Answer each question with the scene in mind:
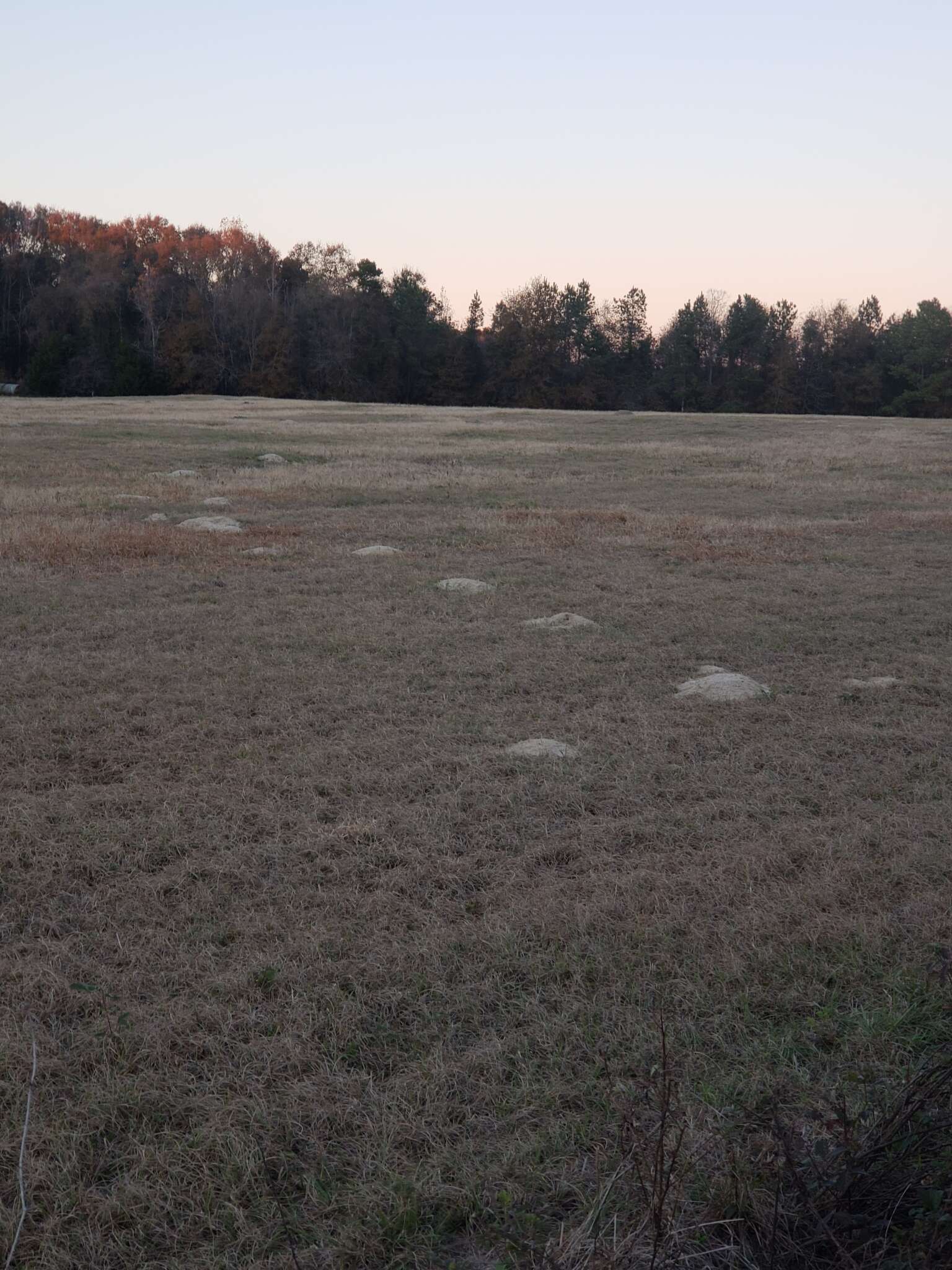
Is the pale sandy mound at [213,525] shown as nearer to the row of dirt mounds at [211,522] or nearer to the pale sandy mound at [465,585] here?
the row of dirt mounds at [211,522]

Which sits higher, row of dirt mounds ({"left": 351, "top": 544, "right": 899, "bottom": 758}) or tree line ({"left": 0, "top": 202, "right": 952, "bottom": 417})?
tree line ({"left": 0, "top": 202, "right": 952, "bottom": 417})

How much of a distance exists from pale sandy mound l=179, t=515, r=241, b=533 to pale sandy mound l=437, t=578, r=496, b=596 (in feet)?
15.2

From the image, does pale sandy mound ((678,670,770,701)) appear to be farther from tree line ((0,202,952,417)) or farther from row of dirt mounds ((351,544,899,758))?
tree line ((0,202,952,417))

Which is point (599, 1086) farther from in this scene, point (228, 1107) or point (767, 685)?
point (767, 685)

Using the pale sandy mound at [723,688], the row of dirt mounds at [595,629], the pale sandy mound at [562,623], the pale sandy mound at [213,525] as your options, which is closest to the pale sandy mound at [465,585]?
the row of dirt mounds at [595,629]

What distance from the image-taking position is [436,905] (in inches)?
166

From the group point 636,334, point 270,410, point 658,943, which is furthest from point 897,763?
point 636,334

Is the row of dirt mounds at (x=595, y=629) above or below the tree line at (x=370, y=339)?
below

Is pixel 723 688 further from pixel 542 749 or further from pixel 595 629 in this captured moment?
pixel 595 629

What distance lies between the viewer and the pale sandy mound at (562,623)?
31.0 ft

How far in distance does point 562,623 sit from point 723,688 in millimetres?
2470

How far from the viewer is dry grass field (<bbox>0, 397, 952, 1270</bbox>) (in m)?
2.67

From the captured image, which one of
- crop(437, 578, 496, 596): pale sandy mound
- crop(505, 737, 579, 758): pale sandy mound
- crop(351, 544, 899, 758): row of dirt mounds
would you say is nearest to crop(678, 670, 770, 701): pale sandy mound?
crop(351, 544, 899, 758): row of dirt mounds

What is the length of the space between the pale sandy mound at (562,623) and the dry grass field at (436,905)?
25 centimetres
